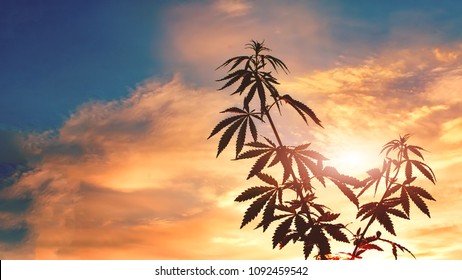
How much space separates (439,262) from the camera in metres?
5.75

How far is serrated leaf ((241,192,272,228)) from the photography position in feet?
12.3

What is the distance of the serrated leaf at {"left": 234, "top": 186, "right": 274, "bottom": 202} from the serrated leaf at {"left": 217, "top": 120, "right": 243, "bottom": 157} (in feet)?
1.38

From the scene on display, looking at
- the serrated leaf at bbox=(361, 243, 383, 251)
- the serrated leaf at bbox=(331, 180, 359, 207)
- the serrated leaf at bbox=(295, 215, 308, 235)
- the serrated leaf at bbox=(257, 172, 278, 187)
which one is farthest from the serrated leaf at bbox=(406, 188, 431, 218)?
the serrated leaf at bbox=(257, 172, 278, 187)

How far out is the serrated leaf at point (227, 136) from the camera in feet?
12.6

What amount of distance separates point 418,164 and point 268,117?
6.33ft

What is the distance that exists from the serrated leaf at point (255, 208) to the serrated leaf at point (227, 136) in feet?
1.75

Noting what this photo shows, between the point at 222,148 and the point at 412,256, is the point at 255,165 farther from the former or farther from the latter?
the point at 412,256

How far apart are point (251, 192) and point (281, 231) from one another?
16.2 inches

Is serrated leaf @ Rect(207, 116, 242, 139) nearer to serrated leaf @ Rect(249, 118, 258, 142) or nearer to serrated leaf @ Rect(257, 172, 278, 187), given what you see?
serrated leaf @ Rect(249, 118, 258, 142)

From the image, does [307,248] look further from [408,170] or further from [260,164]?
[408,170]

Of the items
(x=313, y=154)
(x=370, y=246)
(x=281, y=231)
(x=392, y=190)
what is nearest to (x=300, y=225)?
(x=281, y=231)

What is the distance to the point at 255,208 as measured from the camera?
3.79 m

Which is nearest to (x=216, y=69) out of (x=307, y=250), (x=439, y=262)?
(x=307, y=250)

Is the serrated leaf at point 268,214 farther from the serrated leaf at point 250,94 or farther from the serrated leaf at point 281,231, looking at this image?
the serrated leaf at point 250,94
